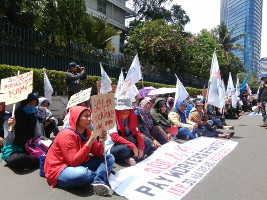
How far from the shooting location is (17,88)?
3516 mm

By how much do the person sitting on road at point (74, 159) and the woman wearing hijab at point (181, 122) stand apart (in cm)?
324

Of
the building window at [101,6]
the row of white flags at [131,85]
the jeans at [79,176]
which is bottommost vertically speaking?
the jeans at [79,176]

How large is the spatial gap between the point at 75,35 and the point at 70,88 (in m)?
5.79

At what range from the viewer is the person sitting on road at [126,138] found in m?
3.99

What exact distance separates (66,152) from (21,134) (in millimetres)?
1298

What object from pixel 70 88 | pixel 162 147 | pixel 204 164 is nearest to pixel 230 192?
pixel 204 164

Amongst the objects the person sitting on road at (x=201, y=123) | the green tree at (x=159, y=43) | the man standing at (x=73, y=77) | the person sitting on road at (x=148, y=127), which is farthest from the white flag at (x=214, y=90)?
the green tree at (x=159, y=43)

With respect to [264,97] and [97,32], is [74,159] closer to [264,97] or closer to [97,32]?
[264,97]

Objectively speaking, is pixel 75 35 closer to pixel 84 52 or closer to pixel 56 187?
pixel 84 52

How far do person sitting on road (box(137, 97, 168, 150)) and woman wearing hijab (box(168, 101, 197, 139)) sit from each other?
817 mm

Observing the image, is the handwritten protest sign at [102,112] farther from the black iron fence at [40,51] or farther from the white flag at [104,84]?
the black iron fence at [40,51]

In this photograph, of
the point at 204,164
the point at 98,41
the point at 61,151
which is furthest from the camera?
the point at 98,41

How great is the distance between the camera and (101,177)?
10.00ft

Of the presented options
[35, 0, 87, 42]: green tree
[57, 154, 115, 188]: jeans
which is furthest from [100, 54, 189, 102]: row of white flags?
[35, 0, 87, 42]: green tree
